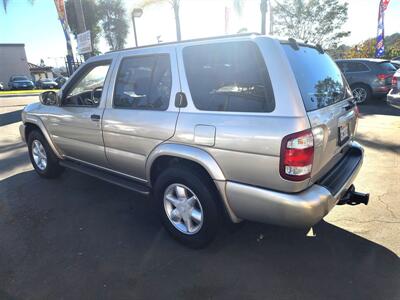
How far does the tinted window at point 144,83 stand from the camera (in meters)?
3.01

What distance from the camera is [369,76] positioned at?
10539mm

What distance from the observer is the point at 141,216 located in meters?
3.70

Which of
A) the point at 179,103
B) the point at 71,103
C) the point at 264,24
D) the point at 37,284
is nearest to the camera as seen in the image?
the point at 37,284

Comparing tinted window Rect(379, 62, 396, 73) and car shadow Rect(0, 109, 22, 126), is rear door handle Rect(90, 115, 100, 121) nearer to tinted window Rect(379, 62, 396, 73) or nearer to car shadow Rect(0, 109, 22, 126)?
car shadow Rect(0, 109, 22, 126)

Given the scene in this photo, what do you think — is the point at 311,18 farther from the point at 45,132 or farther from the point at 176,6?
the point at 45,132

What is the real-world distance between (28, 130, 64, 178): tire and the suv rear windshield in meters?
3.72

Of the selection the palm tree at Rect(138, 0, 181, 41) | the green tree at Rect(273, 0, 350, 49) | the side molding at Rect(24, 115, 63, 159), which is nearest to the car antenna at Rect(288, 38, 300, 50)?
the side molding at Rect(24, 115, 63, 159)

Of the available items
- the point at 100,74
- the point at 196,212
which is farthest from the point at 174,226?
the point at 100,74

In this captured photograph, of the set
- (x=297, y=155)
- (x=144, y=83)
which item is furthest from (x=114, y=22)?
(x=297, y=155)

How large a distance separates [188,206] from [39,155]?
3194mm

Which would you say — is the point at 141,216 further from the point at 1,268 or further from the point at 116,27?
the point at 116,27

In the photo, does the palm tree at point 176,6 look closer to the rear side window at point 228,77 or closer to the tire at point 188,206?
the rear side window at point 228,77

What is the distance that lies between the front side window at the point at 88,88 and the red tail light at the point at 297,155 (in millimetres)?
2350

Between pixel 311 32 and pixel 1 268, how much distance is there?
97.9 ft
